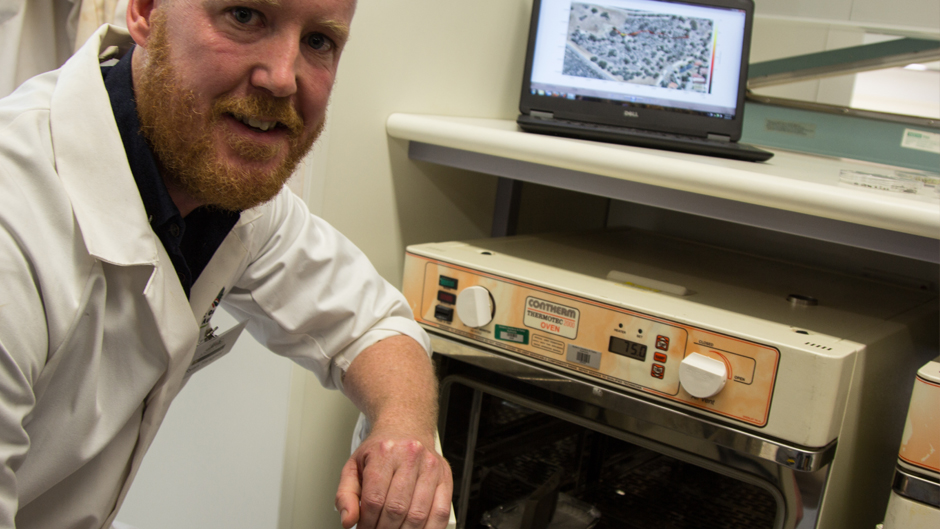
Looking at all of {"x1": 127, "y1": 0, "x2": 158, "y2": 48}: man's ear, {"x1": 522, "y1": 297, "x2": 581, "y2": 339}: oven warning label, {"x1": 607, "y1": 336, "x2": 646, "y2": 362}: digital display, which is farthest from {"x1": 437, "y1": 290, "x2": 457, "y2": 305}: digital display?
{"x1": 127, "y1": 0, "x2": 158, "y2": 48}: man's ear

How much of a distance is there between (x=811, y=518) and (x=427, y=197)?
75 cm

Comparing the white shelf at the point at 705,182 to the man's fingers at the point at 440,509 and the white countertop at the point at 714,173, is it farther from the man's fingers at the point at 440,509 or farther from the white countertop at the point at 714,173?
the man's fingers at the point at 440,509

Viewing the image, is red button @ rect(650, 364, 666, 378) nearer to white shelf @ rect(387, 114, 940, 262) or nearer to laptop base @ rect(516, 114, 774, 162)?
white shelf @ rect(387, 114, 940, 262)

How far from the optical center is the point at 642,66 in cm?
125

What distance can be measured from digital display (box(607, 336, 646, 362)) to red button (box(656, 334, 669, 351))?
0.06 feet

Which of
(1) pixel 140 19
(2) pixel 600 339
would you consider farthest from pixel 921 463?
(1) pixel 140 19

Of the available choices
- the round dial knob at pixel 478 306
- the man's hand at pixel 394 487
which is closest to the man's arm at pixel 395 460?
the man's hand at pixel 394 487

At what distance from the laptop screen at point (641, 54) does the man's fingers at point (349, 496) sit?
734 mm

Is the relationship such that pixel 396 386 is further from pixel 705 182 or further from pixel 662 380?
pixel 705 182

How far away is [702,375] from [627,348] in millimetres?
100

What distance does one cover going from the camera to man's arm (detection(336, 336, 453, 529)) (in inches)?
28.6

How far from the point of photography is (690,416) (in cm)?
87

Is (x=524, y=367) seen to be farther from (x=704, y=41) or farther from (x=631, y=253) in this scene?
A: (x=704, y=41)

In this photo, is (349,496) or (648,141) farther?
(648,141)
